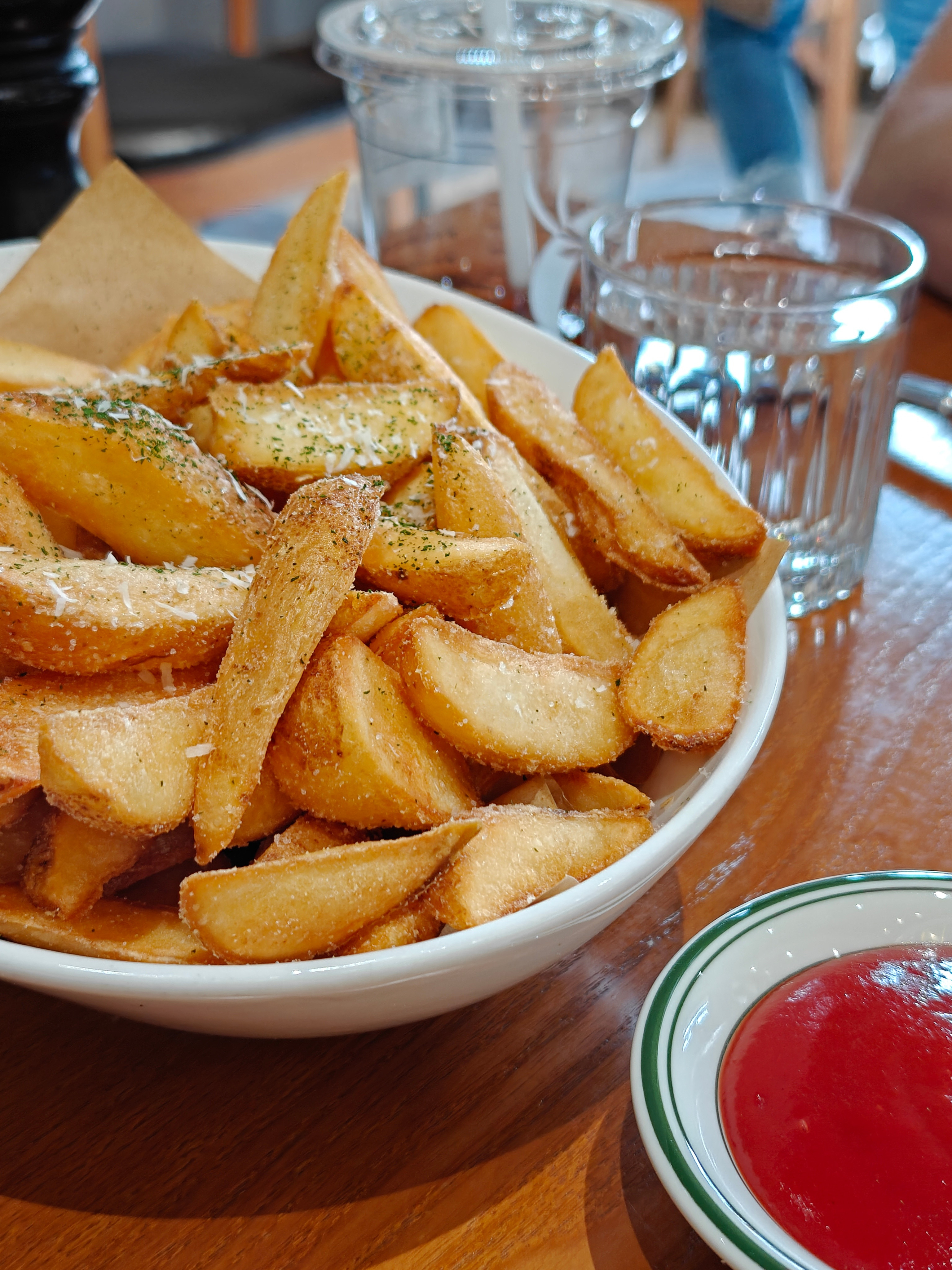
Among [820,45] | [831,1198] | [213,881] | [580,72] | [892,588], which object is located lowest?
[820,45]

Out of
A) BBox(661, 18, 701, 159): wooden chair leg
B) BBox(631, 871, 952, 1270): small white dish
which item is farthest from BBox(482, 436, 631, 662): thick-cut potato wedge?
BBox(661, 18, 701, 159): wooden chair leg

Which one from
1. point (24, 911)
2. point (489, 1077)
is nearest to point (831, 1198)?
point (489, 1077)

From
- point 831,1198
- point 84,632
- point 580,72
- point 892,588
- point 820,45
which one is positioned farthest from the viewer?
point 820,45

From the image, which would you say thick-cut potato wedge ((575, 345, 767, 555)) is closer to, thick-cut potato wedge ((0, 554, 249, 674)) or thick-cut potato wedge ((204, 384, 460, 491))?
thick-cut potato wedge ((204, 384, 460, 491))

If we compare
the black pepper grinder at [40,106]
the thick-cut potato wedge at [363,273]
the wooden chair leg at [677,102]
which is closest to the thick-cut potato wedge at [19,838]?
the thick-cut potato wedge at [363,273]

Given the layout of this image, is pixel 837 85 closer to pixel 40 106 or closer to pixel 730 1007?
pixel 40 106

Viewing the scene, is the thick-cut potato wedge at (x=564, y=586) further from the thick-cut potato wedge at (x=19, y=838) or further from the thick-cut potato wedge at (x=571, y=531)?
the thick-cut potato wedge at (x=19, y=838)

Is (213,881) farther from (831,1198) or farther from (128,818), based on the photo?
(831,1198)

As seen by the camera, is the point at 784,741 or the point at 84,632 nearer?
the point at 84,632
